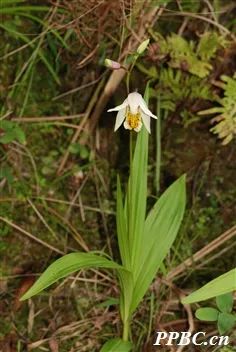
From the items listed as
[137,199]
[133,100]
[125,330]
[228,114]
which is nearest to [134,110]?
[133,100]

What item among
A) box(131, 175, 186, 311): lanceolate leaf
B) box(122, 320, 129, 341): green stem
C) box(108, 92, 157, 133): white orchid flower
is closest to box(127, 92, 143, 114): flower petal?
box(108, 92, 157, 133): white orchid flower

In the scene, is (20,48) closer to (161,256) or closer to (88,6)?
(88,6)

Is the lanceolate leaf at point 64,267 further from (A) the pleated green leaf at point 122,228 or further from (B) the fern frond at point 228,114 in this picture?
(B) the fern frond at point 228,114

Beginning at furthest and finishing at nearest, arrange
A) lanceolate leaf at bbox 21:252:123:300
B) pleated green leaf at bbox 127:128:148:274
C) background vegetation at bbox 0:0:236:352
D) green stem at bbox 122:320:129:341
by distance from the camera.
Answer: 1. background vegetation at bbox 0:0:236:352
2. green stem at bbox 122:320:129:341
3. pleated green leaf at bbox 127:128:148:274
4. lanceolate leaf at bbox 21:252:123:300

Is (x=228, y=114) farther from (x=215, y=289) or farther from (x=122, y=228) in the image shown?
(x=215, y=289)

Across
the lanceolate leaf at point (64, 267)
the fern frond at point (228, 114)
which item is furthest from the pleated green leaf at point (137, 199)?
the fern frond at point (228, 114)

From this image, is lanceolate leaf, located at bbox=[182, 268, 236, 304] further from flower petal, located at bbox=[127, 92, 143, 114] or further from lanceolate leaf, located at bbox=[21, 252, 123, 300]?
flower petal, located at bbox=[127, 92, 143, 114]
